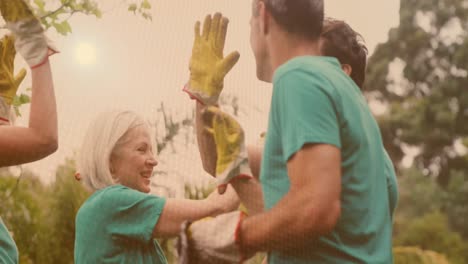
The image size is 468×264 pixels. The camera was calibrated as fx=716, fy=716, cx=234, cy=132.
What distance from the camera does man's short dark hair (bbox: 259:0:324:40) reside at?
48.6 inches

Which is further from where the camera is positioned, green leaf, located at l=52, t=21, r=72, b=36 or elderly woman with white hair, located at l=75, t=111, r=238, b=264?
green leaf, located at l=52, t=21, r=72, b=36

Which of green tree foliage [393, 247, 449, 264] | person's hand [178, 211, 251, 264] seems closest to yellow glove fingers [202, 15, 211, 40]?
person's hand [178, 211, 251, 264]

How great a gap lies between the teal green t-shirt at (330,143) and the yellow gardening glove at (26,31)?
1.77ft

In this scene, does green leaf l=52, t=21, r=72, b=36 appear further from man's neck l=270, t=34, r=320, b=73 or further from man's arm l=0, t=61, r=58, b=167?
man's neck l=270, t=34, r=320, b=73

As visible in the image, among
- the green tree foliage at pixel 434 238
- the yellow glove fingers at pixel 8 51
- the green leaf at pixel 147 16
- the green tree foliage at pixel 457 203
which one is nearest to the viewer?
the yellow glove fingers at pixel 8 51

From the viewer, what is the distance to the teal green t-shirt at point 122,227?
1.38m

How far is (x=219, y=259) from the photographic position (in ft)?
3.70

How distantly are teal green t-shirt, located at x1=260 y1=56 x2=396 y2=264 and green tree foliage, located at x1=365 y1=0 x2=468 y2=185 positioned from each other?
4.32 metres

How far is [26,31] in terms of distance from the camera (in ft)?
4.64

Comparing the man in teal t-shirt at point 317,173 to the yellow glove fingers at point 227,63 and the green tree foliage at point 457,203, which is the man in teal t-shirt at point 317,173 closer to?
the yellow glove fingers at point 227,63

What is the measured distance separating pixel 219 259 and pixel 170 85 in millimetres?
806

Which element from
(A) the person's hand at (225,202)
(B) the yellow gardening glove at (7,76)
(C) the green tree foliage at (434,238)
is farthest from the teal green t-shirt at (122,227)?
(C) the green tree foliage at (434,238)

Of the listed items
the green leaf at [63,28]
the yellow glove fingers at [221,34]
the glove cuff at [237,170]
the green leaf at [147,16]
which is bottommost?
the glove cuff at [237,170]

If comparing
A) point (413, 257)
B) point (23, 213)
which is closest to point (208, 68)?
point (23, 213)
